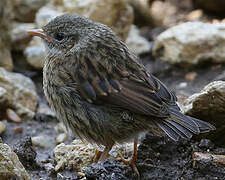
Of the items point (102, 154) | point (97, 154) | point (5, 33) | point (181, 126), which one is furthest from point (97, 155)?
point (5, 33)

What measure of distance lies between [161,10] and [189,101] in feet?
16.9

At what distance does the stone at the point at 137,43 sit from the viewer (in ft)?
28.0

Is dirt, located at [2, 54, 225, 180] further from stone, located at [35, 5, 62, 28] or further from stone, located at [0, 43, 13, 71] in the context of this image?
stone, located at [35, 5, 62, 28]

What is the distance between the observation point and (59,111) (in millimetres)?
4949

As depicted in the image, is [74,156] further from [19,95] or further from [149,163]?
[19,95]

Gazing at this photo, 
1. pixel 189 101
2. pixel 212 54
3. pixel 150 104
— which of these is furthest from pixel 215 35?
pixel 150 104

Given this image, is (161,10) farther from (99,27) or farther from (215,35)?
(99,27)

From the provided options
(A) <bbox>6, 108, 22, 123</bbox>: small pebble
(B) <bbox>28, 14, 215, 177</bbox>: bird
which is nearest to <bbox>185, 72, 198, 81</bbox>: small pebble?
(B) <bbox>28, 14, 215, 177</bbox>: bird

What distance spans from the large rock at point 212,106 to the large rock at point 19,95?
2.57 metres

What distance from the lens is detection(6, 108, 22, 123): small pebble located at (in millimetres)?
6524

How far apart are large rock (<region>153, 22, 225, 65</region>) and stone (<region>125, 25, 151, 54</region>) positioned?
816 millimetres

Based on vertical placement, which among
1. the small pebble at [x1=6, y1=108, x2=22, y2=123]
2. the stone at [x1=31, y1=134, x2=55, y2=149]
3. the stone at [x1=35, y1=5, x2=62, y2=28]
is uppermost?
the stone at [x1=35, y1=5, x2=62, y2=28]

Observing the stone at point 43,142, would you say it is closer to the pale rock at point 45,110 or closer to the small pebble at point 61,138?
the small pebble at point 61,138

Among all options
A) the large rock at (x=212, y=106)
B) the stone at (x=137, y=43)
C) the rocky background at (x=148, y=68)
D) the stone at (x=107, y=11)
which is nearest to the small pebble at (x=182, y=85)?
the rocky background at (x=148, y=68)
